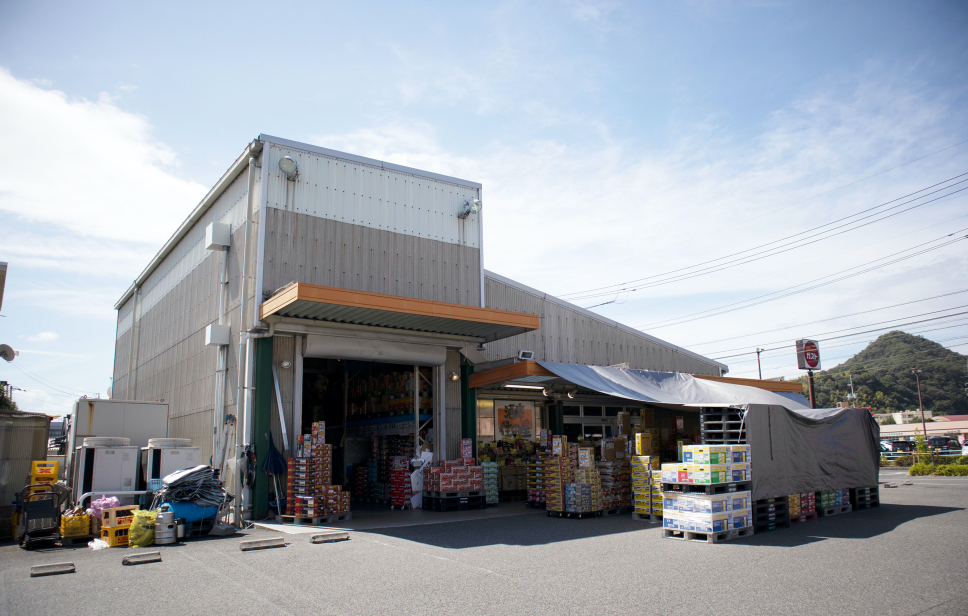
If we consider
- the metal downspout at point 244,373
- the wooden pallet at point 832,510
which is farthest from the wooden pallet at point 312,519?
the wooden pallet at point 832,510

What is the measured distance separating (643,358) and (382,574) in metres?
17.6

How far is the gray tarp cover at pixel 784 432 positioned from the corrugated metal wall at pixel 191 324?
8.30 metres

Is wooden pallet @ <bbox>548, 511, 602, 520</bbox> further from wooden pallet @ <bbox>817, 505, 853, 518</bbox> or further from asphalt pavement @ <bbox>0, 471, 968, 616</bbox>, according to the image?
wooden pallet @ <bbox>817, 505, 853, 518</bbox>

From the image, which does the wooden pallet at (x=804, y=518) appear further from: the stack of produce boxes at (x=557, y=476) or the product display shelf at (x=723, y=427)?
the stack of produce boxes at (x=557, y=476)

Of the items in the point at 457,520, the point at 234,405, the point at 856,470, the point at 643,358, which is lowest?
the point at 457,520

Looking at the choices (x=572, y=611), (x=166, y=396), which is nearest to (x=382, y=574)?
(x=572, y=611)

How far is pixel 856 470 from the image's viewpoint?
13922 mm

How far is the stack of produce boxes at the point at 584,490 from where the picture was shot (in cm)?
1332

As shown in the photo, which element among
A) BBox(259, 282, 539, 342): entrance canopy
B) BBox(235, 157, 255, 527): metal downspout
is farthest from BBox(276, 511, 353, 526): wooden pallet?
BBox(259, 282, 539, 342): entrance canopy

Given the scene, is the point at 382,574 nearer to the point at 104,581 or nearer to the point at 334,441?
the point at 104,581

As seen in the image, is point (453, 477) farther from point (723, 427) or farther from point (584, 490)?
point (723, 427)

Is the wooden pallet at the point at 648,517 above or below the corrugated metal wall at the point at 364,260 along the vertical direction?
below

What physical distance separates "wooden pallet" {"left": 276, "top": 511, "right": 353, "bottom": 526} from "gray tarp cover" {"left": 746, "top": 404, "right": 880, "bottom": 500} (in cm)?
822

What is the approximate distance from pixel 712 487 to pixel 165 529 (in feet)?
30.7
